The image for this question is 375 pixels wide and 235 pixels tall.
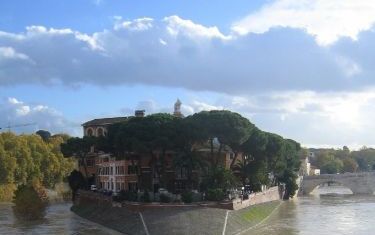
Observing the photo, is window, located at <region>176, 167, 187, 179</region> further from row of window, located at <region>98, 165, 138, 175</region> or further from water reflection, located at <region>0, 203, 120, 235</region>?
water reflection, located at <region>0, 203, 120, 235</region>

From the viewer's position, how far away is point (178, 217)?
52719 millimetres

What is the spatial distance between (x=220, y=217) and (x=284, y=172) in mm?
46344

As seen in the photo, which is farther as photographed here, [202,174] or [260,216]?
[202,174]

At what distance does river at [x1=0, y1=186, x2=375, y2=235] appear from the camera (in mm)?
55562

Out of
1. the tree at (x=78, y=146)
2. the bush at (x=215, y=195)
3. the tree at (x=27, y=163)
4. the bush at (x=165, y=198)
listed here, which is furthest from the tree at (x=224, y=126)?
the tree at (x=27, y=163)

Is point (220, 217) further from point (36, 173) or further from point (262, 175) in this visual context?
point (36, 173)

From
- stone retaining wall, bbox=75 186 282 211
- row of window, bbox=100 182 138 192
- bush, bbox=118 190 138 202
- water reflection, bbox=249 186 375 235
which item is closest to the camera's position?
water reflection, bbox=249 186 375 235

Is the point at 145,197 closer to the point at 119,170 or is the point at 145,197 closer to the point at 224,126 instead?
the point at 224,126

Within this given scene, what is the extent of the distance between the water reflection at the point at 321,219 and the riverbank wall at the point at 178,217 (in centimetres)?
230

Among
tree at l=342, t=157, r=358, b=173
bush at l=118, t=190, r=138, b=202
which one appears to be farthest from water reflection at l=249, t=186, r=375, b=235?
tree at l=342, t=157, r=358, b=173

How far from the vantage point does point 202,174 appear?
234ft

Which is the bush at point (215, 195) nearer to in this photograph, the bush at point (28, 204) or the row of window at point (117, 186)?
the row of window at point (117, 186)

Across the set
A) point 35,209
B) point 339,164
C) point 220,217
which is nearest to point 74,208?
point 35,209

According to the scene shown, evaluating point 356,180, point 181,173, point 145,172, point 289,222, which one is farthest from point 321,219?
point 356,180
